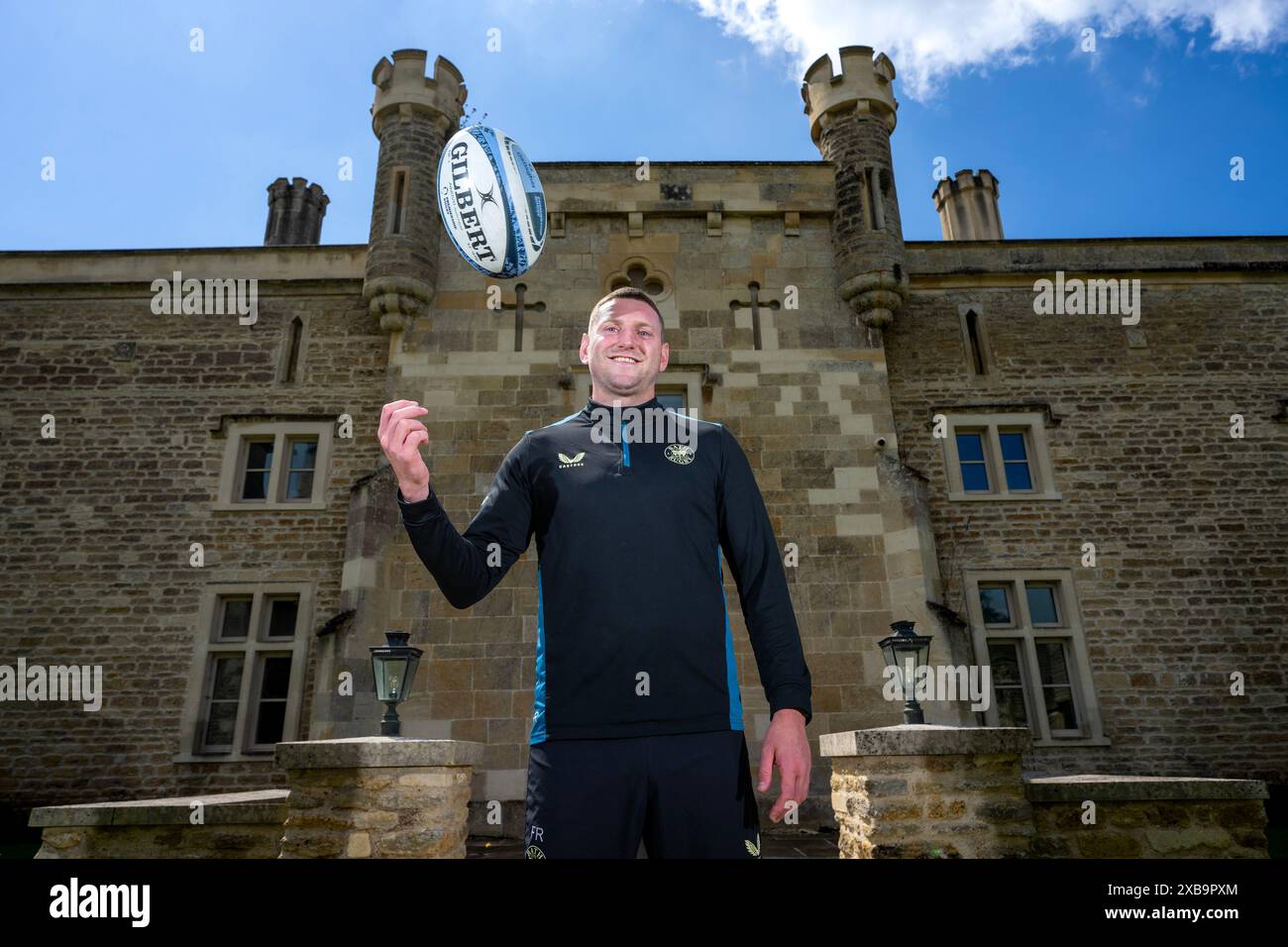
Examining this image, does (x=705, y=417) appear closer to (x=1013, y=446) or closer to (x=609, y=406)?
(x=1013, y=446)

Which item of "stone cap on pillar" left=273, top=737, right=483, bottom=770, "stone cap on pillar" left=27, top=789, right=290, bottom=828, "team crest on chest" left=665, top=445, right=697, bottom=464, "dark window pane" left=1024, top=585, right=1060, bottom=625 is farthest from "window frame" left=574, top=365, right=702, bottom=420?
"team crest on chest" left=665, top=445, right=697, bottom=464

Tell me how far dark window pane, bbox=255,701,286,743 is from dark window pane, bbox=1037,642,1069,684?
938 cm

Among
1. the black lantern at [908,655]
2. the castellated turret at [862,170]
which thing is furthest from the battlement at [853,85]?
the black lantern at [908,655]

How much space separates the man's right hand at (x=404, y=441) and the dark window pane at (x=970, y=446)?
31.1ft

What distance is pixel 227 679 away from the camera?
9.27 m

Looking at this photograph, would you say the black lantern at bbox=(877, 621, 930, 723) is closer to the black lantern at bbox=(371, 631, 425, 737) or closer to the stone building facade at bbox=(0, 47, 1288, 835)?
the stone building facade at bbox=(0, 47, 1288, 835)

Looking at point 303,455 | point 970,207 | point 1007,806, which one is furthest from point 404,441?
point 970,207

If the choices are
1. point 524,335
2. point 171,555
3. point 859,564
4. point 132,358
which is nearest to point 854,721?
point 859,564

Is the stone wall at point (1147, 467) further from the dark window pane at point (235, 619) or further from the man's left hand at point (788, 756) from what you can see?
the dark window pane at point (235, 619)

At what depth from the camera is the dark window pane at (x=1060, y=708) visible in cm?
898

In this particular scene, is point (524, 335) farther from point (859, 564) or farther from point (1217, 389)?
point (1217, 389)

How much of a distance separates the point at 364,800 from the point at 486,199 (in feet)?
13.4

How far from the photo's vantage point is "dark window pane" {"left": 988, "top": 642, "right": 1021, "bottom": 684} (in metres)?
9.19

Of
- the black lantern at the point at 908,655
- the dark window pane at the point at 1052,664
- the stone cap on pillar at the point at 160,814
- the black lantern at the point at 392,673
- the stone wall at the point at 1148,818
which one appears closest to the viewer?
the stone wall at the point at 1148,818
